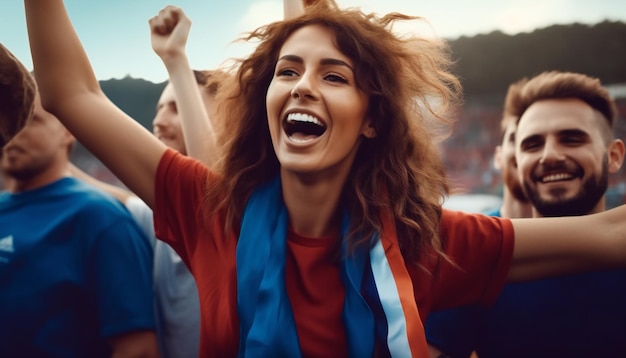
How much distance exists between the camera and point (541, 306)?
2.06 meters

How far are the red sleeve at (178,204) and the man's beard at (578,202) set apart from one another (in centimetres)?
140

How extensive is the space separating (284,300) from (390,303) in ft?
0.89

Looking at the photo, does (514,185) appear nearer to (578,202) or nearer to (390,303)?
(578,202)

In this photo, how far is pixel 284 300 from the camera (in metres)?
1.49

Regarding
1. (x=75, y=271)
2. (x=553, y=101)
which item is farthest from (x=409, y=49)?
(x=75, y=271)

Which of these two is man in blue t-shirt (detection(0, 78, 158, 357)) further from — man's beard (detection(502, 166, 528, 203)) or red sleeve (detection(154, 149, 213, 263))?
man's beard (detection(502, 166, 528, 203))

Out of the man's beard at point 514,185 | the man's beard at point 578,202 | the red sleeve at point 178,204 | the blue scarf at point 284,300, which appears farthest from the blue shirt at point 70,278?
the man's beard at point 514,185

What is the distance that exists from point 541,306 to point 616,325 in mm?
252

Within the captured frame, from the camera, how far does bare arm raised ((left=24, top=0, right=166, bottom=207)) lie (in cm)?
152

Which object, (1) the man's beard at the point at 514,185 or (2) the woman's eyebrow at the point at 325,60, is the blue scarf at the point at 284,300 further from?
(1) the man's beard at the point at 514,185

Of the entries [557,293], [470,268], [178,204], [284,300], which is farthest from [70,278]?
[557,293]

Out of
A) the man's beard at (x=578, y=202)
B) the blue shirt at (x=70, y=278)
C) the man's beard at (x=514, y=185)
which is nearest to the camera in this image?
the blue shirt at (x=70, y=278)

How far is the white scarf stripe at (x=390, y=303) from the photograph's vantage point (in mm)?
1413

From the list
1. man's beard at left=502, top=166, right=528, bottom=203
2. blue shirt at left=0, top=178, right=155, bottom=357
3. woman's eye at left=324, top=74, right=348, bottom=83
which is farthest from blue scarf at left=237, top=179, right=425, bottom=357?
man's beard at left=502, top=166, right=528, bottom=203
